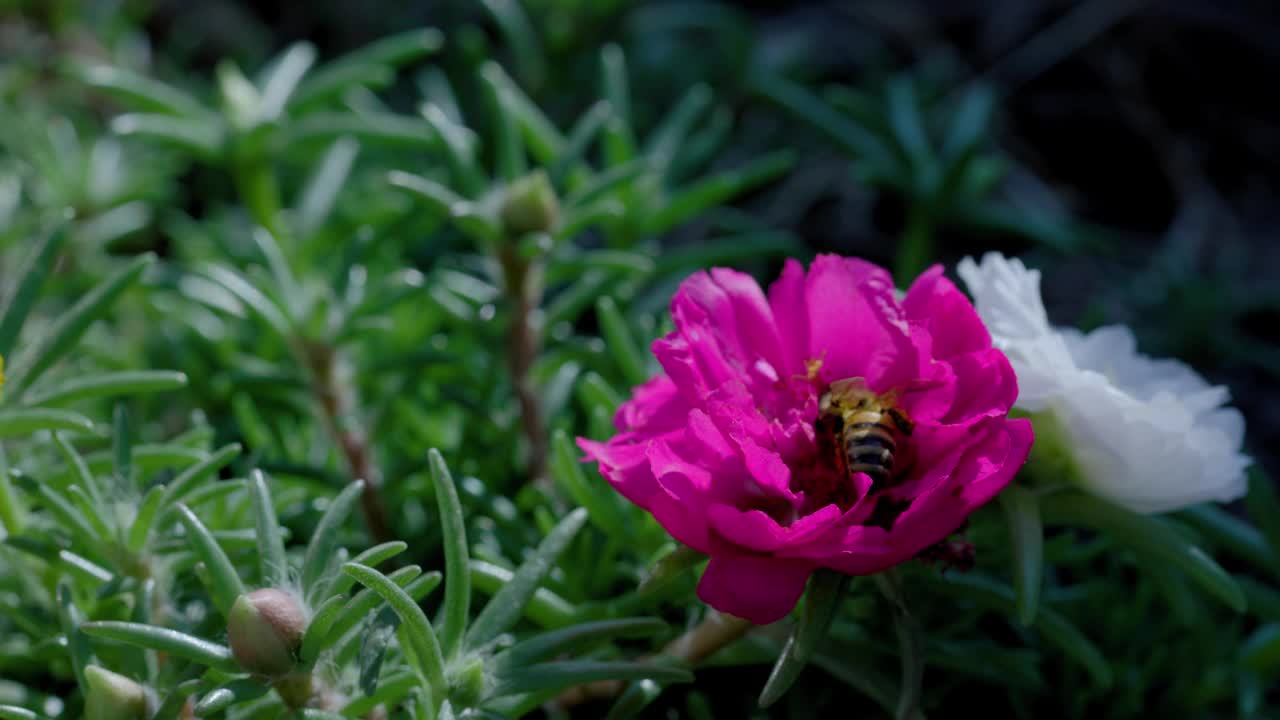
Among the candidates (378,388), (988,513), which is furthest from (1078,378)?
(378,388)

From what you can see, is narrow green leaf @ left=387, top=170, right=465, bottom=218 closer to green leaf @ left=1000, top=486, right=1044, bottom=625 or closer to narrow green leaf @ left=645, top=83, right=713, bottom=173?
narrow green leaf @ left=645, top=83, right=713, bottom=173

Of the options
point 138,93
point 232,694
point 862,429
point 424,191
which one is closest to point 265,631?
point 232,694

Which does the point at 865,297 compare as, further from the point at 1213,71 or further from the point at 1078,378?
the point at 1213,71

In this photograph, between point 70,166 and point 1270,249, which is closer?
point 70,166

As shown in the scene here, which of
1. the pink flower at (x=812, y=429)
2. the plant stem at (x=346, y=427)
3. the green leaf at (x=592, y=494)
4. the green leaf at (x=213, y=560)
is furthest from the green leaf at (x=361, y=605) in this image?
the plant stem at (x=346, y=427)

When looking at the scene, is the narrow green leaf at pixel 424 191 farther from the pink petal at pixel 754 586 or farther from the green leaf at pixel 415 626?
the pink petal at pixel 754 586

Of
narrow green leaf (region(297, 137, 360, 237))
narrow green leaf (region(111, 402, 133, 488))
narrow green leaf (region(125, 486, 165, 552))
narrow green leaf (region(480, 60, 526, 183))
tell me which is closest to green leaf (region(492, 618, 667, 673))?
narrow green leaf (region(125, 486, 165, 552))
